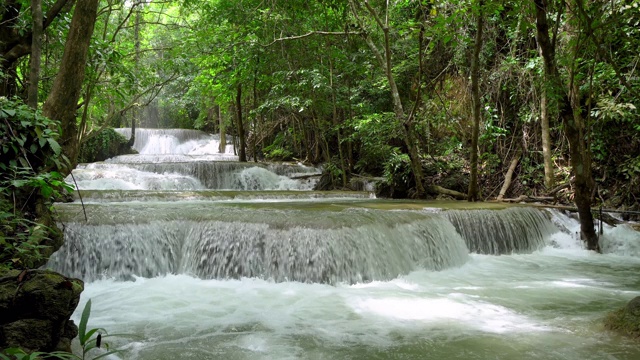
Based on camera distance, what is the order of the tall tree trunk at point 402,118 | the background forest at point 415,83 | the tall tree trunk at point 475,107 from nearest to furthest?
the background forest at point 415,83, the tall tree trunk at point 475,107, the tall tree trunk at point 402,118

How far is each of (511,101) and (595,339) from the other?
896 centimetres

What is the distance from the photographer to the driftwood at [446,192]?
34.7 feet

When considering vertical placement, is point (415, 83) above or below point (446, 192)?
above

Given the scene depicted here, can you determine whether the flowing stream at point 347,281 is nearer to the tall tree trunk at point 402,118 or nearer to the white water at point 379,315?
the white water at point 379,315

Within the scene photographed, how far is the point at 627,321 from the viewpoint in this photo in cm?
333

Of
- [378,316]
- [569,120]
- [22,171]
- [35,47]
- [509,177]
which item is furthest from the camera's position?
[509,177]

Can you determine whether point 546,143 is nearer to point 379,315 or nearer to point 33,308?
point 379,315

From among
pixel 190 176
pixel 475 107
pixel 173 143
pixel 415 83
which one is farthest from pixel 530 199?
pixel 173 143

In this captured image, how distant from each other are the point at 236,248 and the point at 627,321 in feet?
13.4

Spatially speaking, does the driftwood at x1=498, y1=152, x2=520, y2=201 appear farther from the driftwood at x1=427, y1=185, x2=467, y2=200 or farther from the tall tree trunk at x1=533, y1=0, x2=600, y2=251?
the tall tree trunk at x1=533, y1=0, x2=600, y2=251

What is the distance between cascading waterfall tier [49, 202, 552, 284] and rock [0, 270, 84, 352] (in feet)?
9.56

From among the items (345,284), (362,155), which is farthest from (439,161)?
(345,284)

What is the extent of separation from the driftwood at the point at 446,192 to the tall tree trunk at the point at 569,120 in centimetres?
325

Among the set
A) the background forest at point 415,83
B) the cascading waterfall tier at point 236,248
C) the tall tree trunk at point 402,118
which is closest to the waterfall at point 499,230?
the background forest at point 415,83
